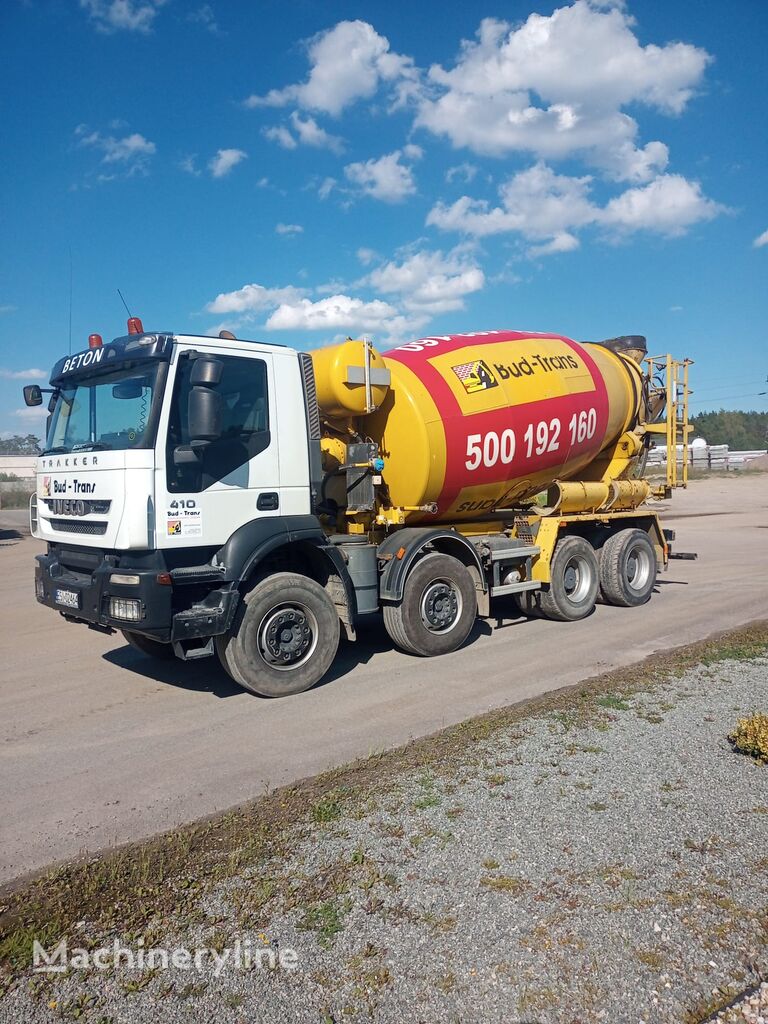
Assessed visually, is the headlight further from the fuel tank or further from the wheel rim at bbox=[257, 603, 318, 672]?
the fuel tank

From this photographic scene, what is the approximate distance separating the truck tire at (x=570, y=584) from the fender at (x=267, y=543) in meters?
3.48

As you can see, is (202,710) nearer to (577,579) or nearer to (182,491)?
(182,491)

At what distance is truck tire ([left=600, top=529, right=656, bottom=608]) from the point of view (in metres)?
10.5

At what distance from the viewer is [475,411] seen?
834 cm

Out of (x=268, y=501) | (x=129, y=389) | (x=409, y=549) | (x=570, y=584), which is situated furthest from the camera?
(x=570, y=584)

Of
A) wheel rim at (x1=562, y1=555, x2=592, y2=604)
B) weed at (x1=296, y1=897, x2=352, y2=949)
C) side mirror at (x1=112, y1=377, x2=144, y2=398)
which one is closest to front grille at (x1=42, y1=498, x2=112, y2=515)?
side mirror at (x1=112, y1=377, x2=144, y2=398)

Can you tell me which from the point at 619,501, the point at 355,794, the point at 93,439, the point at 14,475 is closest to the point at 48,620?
the point at 93,439

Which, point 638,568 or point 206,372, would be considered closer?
point 206,372

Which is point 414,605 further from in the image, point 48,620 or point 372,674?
point 48,620

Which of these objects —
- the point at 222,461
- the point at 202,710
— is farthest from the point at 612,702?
the point at 222,461

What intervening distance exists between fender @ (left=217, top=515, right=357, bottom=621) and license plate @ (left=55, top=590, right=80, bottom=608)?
1.26 meters

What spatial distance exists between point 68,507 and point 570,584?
644 centimetres

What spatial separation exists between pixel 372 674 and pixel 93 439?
3402 mm
